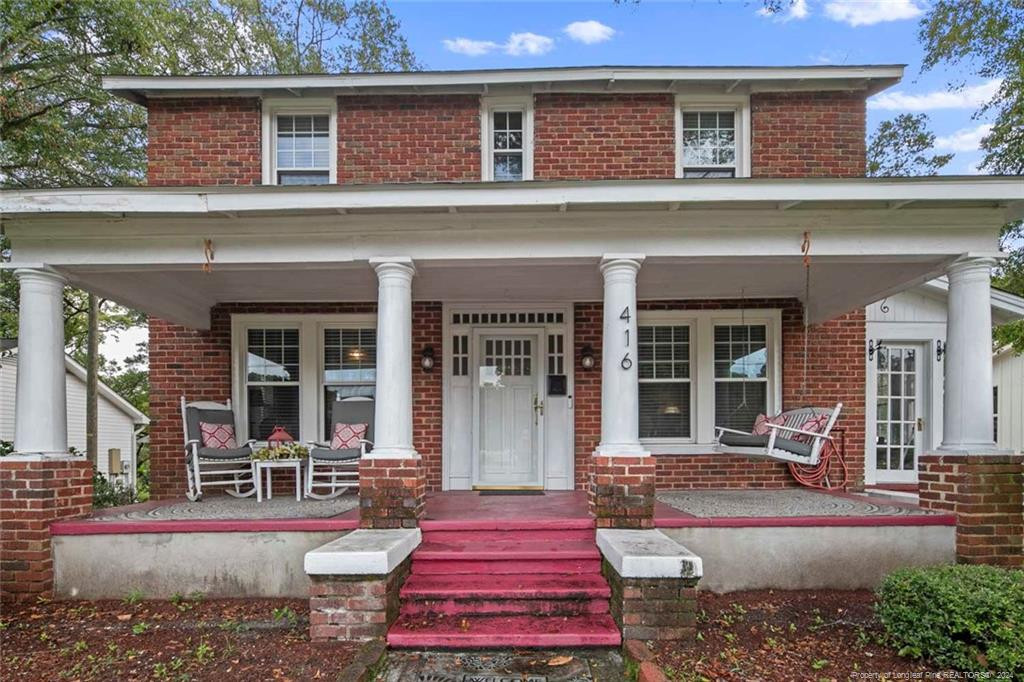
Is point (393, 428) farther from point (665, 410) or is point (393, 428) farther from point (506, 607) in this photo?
point (665, 410)

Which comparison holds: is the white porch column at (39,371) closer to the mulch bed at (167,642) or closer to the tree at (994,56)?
the mulch bed at (167,642)

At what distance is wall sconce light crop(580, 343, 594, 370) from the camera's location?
22.6ft

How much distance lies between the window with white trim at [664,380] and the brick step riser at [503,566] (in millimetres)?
2921

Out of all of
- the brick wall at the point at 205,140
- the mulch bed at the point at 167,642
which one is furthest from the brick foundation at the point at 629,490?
the brick wall at the point at 205,140

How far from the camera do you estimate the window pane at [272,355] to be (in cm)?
712

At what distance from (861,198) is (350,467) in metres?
5.59

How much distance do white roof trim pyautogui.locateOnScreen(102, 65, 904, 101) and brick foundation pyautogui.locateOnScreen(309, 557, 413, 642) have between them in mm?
5333

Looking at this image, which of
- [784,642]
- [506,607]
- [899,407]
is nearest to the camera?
[784,642]

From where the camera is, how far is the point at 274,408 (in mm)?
7121

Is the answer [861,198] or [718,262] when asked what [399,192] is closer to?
[718,262]

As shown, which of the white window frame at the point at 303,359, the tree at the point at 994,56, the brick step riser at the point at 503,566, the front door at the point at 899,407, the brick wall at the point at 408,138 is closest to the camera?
the brick step riser at the point at 503,566

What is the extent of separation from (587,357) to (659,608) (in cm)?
357

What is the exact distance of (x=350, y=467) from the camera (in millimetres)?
6695

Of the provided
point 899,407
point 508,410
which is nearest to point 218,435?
point 508,410
